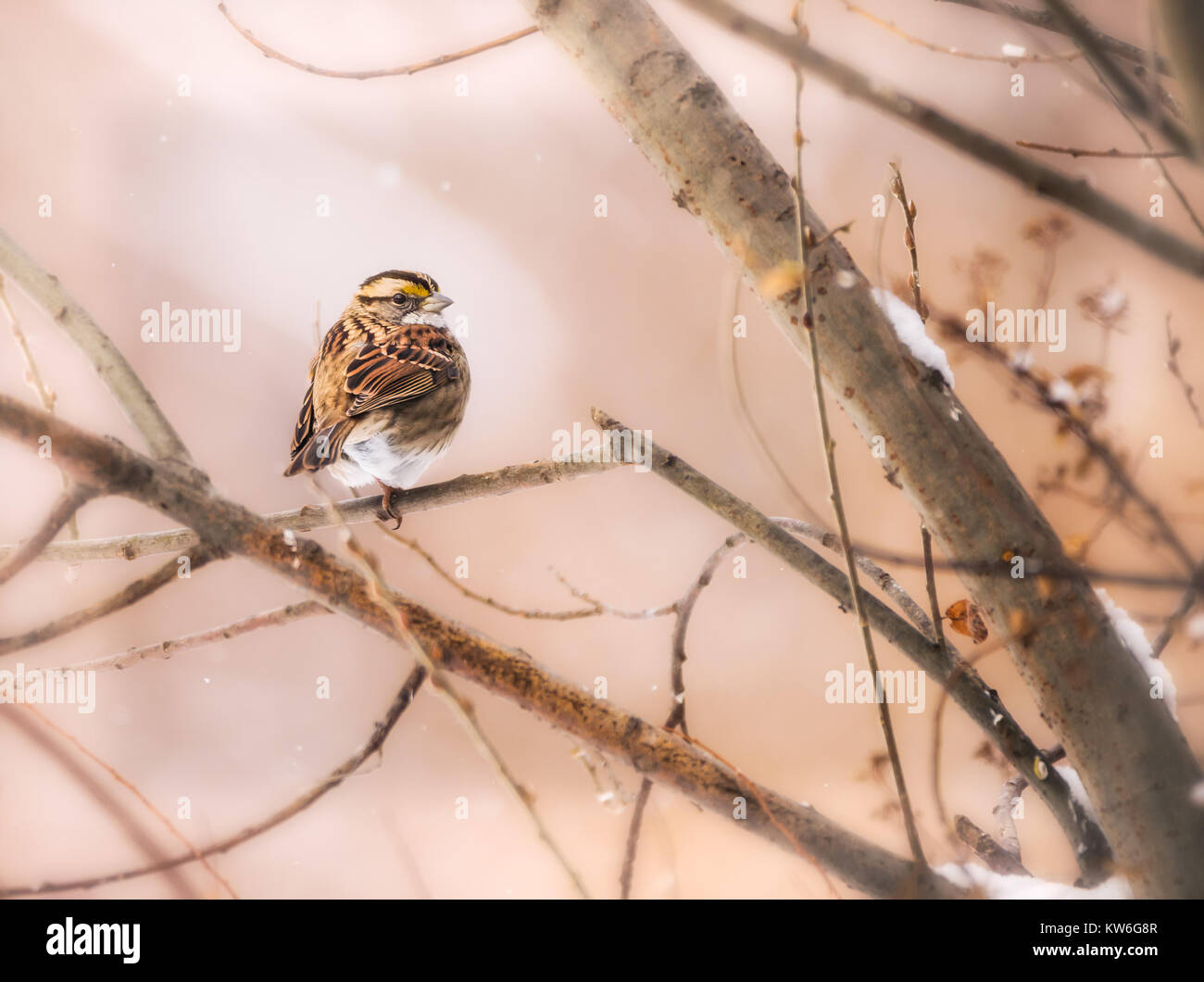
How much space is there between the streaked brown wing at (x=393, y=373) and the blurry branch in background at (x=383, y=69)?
0.37 m

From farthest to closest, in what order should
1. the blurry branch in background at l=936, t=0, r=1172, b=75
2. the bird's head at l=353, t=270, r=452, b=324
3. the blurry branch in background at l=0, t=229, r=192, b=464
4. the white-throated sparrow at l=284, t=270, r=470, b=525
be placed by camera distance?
the bird's head at l=353, t=270, r=452, b=324 < the white-throated sparrow at l=284, t=270, r=470, b=525 < the blurry branch in background at l=0, t=229, r=192, b=464 < the blurry branch in background at l=936, t=0, r=1172, b=75

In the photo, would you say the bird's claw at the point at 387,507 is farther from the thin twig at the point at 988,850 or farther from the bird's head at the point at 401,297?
the thin twig at the point at 988,850

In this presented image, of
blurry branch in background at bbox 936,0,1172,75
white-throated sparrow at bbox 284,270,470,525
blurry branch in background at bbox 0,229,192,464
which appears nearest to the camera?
blurry branch in background at bbox 936,0,1172,75

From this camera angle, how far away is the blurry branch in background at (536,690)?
2.22 feet

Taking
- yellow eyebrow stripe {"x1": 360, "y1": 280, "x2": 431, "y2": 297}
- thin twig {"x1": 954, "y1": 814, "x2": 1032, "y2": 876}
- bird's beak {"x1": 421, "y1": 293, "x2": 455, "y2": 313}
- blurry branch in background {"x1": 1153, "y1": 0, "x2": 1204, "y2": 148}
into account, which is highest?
yellow eyebrow stripe {"x1": 360, "y1": 280, "x2": 431, "y2": 297}

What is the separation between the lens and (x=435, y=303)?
1.29m

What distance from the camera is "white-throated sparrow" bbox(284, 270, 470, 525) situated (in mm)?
1068

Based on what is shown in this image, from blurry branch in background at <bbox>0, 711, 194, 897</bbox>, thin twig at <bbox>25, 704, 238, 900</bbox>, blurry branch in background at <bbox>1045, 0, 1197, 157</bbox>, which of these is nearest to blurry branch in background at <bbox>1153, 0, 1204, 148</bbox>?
blurry branch in background at <bbox>1045, 0, 1197, 157</bbox>

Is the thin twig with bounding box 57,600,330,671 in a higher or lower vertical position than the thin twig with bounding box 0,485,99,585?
lower

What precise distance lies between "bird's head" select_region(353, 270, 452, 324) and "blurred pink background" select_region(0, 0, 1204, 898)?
0.03m

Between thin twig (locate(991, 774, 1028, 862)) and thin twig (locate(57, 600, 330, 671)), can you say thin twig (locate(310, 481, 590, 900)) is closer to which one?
thin twig (locate(57, 600, 330, 671))

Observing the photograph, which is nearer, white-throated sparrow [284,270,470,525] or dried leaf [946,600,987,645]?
dried leaf [946,600,987,645]

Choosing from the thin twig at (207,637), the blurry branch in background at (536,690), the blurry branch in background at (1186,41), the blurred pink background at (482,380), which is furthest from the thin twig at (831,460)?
the thin twig at (207,637)

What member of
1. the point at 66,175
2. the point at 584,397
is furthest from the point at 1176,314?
the point at 66,175
